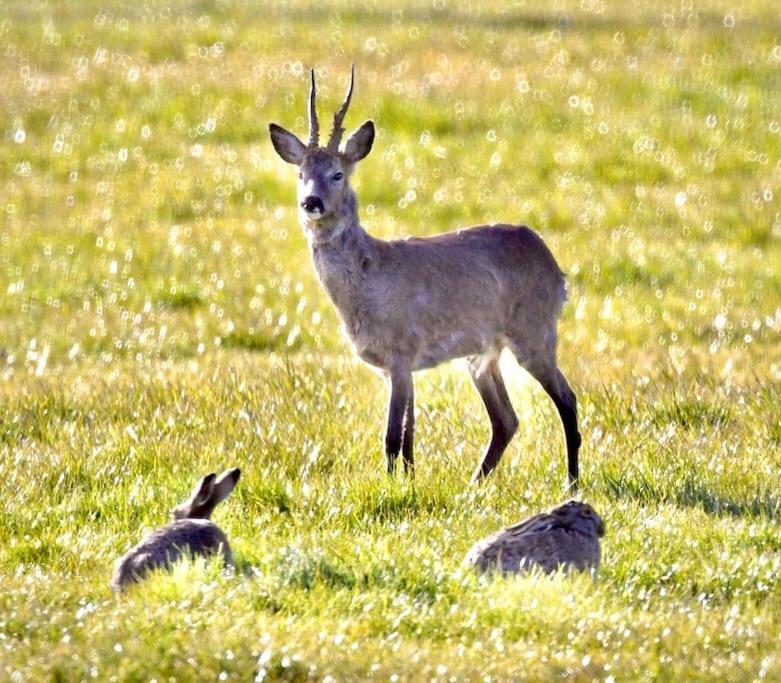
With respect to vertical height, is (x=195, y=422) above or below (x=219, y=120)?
below

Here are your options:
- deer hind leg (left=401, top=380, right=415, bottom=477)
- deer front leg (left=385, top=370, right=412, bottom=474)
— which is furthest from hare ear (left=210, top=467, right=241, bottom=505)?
deer hind leg (left=401, top=380, right=415, bottom=477)

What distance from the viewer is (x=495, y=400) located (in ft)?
34.0

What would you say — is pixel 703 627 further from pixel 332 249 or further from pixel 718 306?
pixel 718 306

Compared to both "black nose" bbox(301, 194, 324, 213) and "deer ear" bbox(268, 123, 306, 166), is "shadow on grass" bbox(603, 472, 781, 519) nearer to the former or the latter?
"black nose" bbox(301, 194, 324, 213)

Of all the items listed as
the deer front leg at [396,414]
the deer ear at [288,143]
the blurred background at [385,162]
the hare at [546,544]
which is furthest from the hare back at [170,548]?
the blurred background at [385,162]

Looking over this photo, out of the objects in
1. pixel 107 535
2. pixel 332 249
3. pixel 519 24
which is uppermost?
pixel 519 24

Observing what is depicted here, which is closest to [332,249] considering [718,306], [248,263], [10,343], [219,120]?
[10,343]

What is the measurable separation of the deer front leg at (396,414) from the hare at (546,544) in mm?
1834

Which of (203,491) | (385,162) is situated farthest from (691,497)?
(385,162)

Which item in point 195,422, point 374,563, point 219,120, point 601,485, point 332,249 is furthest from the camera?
point 219,120

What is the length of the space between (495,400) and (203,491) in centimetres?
263

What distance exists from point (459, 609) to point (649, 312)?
8350mm

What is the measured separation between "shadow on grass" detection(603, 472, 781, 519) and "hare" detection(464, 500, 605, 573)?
1.18 metres

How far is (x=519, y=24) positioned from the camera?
2919cm
